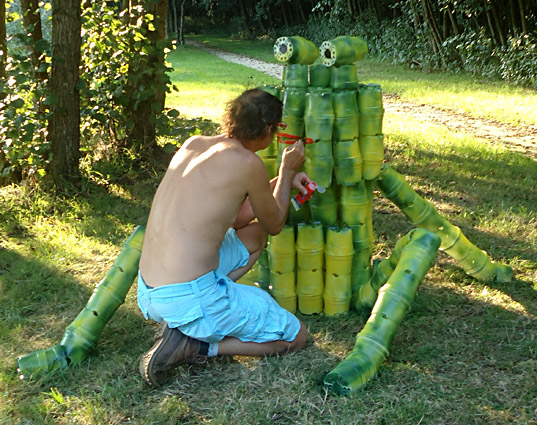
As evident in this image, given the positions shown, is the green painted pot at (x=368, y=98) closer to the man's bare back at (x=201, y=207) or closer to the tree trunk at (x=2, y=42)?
the man's bare back at (x=201, y=207)

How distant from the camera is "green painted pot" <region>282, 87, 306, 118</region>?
3.18 metres

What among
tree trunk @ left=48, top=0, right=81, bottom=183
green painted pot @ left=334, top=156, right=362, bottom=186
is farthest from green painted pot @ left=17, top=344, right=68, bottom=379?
tree trunk @ left=48, top=0, right=81, bottom=183

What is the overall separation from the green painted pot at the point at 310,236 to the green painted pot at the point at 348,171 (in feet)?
0.94

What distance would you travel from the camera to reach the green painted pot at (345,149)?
10.3ft

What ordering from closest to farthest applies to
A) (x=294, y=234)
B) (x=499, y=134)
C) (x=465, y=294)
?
(x=294, y=234) → (x=465, y=294) → (x=499, y=134)

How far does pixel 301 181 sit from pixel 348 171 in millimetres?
270

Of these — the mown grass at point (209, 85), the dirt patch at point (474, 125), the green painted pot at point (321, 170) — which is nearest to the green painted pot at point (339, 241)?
the green painted pot at point (321, 170)


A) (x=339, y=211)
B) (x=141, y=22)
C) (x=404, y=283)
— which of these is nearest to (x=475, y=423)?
(x=404, y=283)

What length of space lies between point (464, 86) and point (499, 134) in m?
4.53

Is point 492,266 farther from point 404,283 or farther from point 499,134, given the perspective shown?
point 499,134

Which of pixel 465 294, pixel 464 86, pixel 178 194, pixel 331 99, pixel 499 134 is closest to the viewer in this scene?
pixel 178 194

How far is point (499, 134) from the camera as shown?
809 centimetres

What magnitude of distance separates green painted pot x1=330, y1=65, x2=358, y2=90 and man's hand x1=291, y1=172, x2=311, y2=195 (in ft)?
1.67

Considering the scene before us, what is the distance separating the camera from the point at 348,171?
3182mm
